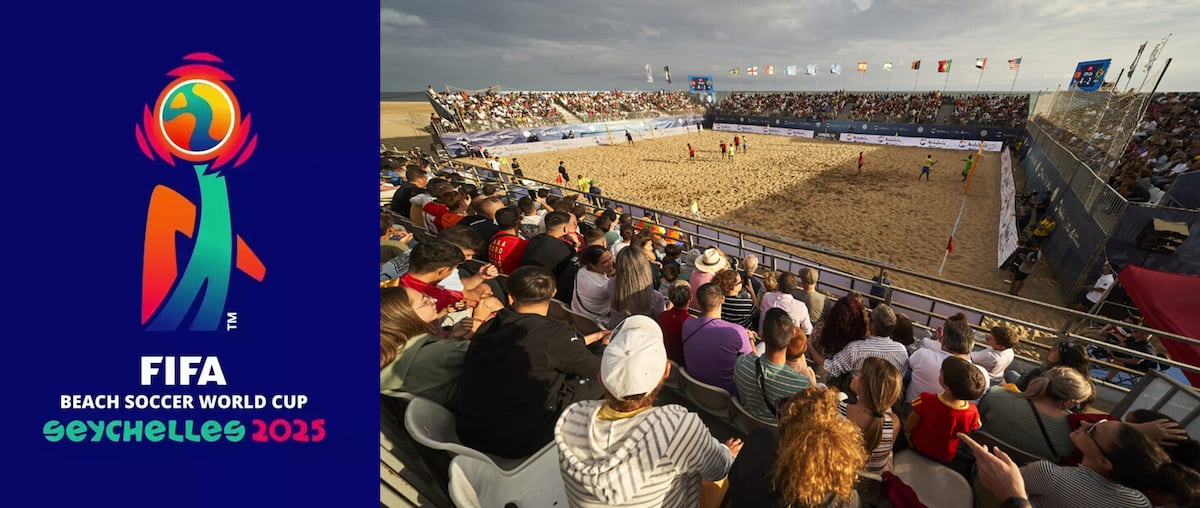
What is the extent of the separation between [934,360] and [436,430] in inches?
138

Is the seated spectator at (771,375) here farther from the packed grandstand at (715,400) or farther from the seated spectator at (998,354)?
the seated spectator at (998,354)

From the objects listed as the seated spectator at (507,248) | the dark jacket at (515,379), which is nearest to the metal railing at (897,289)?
the seated spectator at (507,248)

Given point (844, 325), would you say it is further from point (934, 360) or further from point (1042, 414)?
point (1042, 414)

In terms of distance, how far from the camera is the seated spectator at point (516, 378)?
2111 mm

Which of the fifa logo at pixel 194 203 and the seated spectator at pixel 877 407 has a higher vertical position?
the fifa logo at pixel 194 203

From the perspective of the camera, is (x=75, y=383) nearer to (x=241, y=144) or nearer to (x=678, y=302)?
(x=241, y=144)

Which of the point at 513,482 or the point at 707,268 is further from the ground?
the point at 707,268

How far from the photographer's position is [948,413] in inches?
88.2

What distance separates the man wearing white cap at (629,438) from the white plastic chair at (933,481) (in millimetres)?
1473

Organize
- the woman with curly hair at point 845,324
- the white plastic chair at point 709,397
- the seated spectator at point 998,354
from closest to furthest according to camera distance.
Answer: the white plastic chair at point 709,397 < the woman with curly hair at point 845,324 < the seated spectator at point 998,354

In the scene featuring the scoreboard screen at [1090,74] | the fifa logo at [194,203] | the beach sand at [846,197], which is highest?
the scoreboard screen at [1090,74]

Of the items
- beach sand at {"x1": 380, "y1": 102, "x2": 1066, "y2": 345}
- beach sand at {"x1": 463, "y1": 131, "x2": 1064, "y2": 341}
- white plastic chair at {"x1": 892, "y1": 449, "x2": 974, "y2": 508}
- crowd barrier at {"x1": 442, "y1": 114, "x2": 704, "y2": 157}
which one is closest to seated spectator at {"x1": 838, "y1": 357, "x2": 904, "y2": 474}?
white plastic chair at {"x1": 892, "y1": 449, "x2": 974, "y2": 508}

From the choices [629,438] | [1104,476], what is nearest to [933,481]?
[1104,476]

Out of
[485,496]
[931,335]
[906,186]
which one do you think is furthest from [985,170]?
[485,496]
